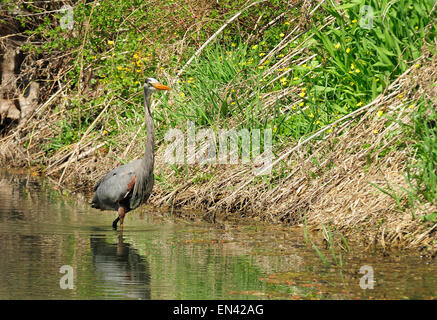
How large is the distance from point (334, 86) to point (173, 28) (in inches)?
145

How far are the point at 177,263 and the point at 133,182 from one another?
6.99 feet

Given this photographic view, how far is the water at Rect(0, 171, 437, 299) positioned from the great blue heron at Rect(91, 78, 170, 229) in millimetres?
275

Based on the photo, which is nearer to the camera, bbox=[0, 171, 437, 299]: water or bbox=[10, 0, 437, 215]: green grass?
bbox=[0, 171, 437, 299]: water

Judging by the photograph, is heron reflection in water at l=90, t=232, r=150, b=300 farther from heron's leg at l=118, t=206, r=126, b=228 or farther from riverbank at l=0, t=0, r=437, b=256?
riverbank at l=0, t=0, r=437, b=256

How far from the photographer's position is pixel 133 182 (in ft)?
30.5

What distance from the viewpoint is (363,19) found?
394 inches

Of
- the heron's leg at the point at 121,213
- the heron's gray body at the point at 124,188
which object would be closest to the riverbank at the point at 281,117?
the heron's gray body at the point at 124,188

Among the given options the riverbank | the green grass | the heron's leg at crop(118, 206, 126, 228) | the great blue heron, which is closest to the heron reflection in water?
the heron's leg at crop(118, 206, 126, 228)

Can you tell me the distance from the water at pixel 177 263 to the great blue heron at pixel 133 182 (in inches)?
10.8

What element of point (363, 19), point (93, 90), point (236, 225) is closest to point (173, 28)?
→ point (93, 90)

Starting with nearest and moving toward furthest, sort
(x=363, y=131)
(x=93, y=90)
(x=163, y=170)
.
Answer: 1. (x=363, y=131)
2. (x=163, y=170)
3. (x=93, y=90)

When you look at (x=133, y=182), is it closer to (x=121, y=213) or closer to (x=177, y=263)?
(x=121, y=213)

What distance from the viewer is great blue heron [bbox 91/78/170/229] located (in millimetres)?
9227
